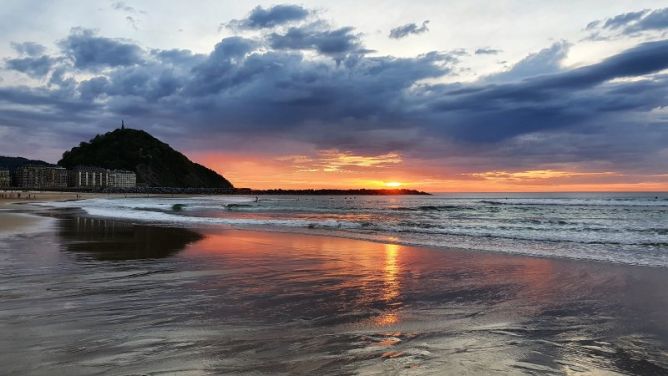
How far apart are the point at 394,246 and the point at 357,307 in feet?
28.4

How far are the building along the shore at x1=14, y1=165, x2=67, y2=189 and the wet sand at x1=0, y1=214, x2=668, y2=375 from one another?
711 feet

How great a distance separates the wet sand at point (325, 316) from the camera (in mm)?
4273

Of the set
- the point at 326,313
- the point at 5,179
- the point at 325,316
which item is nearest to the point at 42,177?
the point at 5,179

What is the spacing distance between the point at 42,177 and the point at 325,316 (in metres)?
228

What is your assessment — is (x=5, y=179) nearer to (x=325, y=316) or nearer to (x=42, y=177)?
(x=42, y=177)

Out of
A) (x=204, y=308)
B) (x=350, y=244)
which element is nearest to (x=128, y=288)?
(x=204, y=308)

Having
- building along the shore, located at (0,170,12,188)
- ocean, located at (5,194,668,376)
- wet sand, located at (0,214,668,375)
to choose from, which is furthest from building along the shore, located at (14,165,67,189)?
wet sand, located at (0,214,668,375)

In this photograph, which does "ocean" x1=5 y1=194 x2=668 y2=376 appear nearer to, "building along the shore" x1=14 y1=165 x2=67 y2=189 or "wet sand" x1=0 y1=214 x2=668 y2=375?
"wet sand" x1=0 y1=214 x2=668 y2=375

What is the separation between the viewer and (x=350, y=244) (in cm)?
1550

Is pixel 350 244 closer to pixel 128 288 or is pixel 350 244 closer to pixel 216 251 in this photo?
pixel 216 251

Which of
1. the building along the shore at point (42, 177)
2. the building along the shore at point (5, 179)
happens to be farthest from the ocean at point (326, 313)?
the building along the shore at point (42, 177)

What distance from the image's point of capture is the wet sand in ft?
14.0

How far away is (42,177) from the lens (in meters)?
195

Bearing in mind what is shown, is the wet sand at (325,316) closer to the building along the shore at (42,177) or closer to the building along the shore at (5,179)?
the building along the shore at (5,179)
